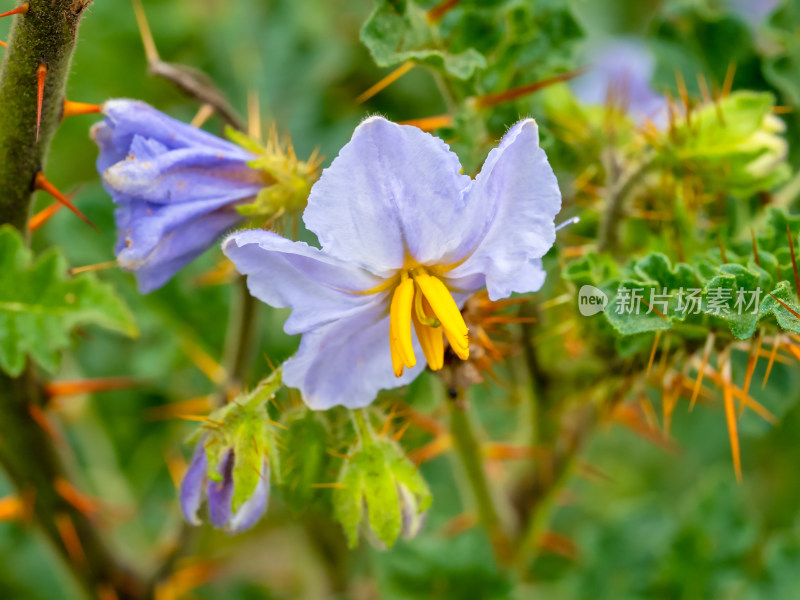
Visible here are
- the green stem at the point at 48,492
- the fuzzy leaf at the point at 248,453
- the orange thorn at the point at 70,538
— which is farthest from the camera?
the orange thorn at the point at 70,538

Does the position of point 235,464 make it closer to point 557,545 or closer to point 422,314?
point 422,314

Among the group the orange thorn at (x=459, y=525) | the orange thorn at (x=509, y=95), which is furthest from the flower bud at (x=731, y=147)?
the orange thorn at (x=459, y=525)

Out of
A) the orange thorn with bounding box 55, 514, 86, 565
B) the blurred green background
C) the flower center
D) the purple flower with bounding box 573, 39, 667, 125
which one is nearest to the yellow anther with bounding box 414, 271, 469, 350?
the flower center

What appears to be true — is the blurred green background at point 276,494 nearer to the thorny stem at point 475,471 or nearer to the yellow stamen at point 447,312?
the thorny stem at point 475,471

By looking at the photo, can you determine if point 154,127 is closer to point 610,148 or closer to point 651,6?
point 610,148

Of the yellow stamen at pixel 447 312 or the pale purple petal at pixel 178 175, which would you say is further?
the pale purple petal at pixel 178 175

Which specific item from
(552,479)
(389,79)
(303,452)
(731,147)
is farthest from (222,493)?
(731,147)
